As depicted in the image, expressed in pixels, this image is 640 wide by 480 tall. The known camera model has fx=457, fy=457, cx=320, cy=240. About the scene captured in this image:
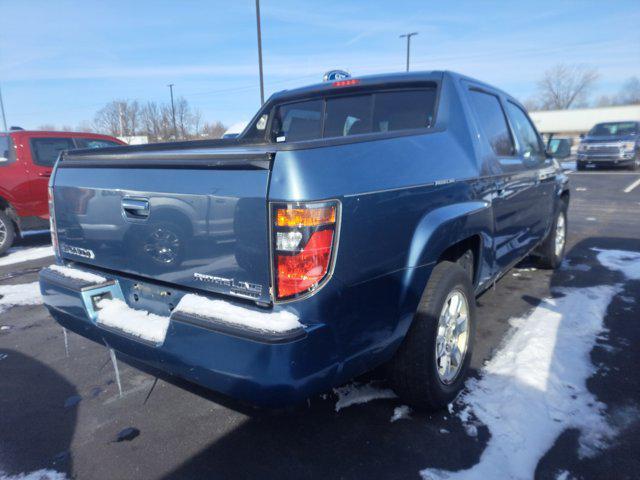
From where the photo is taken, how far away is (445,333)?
267 cm

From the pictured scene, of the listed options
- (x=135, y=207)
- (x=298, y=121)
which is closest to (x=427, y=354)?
(x=135, y=207)

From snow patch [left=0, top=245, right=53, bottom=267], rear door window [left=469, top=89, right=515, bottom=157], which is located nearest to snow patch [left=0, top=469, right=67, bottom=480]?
rear door window [left=469, top=89, right=515, bottom=157]

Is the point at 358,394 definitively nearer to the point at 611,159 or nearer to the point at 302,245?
the point at 302,245

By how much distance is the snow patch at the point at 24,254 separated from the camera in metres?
6.53

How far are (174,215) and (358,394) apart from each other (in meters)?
1.59

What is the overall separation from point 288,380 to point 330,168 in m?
0.84

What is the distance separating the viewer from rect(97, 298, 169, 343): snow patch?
212cm

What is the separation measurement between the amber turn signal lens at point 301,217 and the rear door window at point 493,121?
1923mm

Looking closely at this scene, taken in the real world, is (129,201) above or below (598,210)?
above

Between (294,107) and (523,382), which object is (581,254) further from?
(294,107)

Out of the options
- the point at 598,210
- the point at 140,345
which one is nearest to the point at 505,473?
the point at 140,345

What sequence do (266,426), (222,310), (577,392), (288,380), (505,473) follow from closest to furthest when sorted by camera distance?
(288,380) → (222,310) → (505,473) → (266,426) → (577,392)

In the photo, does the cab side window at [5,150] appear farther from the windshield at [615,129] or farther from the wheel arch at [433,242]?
the windshield at [615,129]

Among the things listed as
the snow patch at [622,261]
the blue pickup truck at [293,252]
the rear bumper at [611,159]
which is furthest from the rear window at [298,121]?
the rear bumper at [611,159]
